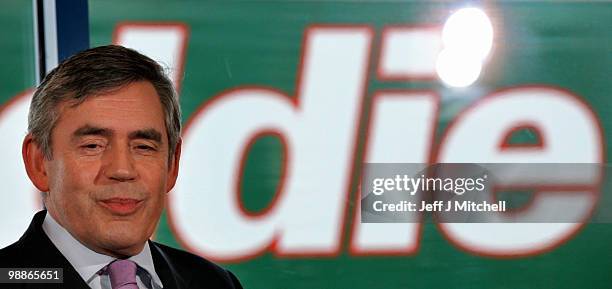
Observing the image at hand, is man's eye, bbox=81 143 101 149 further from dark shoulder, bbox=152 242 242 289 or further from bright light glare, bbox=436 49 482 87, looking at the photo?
bright light glare, bbox=436 49 482 87

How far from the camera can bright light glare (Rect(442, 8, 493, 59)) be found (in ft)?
6.93

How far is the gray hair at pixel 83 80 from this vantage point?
4.83ft

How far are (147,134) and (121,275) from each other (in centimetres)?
27

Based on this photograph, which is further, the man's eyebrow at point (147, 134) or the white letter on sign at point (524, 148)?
the white letter on sign at point (524, 148)

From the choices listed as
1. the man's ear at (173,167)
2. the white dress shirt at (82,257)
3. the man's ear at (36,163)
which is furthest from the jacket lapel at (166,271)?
the man's ear at (36,163)

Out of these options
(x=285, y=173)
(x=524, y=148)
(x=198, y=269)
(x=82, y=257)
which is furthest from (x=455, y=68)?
(x=82, y=257)

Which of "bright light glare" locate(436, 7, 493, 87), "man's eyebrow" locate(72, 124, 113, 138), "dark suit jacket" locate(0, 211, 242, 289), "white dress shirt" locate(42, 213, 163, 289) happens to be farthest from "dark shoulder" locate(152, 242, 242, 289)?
"bright light glare" locate(436, 7, 493, 87)

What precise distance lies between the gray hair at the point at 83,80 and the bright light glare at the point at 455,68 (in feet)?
2.68

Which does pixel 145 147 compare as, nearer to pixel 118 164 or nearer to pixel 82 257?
pixel 118 164

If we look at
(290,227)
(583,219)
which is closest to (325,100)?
(290,227)

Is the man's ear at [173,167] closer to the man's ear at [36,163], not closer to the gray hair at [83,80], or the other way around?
the gray hair at [83,80]

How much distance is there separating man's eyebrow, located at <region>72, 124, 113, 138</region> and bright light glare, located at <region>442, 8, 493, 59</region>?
0.98 m

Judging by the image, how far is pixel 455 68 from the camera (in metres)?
2.10

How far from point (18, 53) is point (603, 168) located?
147cm
